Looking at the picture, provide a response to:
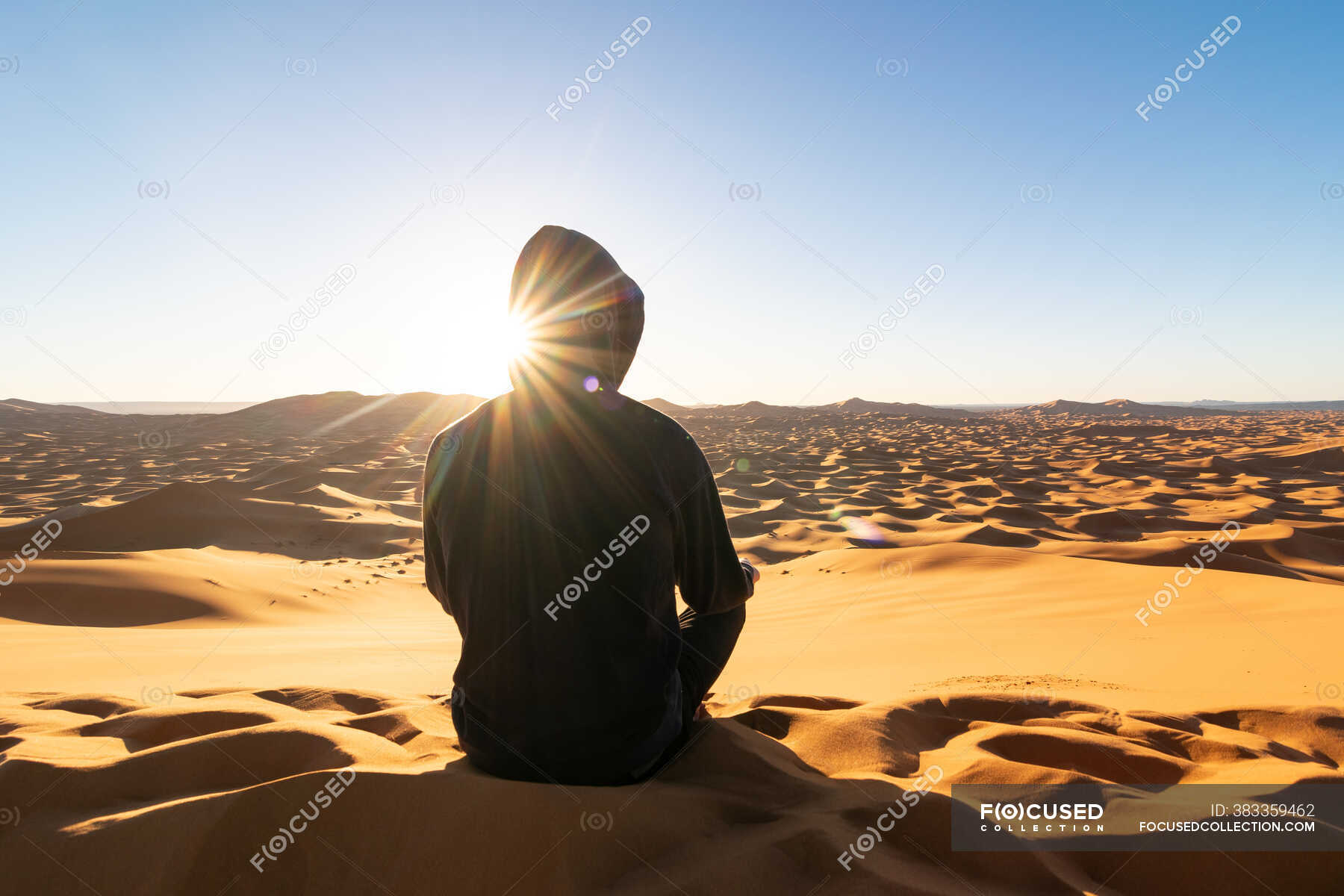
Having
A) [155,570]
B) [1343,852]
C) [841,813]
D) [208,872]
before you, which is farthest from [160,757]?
[155,570]

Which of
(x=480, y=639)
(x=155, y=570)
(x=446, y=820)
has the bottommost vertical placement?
(x=155, y=570)

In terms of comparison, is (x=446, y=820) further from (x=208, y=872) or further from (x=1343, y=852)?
(x=1343, y=852)

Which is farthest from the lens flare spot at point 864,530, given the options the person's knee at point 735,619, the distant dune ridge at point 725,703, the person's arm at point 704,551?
the person's arm at point 704,551

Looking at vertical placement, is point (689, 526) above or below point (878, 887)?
above

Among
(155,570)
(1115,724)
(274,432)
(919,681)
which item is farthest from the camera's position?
(274,432)

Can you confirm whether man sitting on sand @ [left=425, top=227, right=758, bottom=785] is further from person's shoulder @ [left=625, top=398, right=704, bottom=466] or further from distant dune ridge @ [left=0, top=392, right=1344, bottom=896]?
distant dune ridge @ [left=0, top=392, right=1344, bottom=896]

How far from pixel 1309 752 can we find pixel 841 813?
1695mm

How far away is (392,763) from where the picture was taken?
69.9 inches

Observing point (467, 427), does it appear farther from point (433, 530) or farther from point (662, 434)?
point (662, 434)

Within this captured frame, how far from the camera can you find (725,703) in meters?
2.79

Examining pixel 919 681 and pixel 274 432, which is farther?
pixel 274 432

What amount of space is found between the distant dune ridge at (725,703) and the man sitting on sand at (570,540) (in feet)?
0.36

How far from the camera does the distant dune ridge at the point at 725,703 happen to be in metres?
1.39

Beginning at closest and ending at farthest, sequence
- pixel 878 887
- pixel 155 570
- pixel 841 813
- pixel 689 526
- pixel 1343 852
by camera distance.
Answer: pixel 878 887, pixel 1343 852, pixel 841 813, pixel 689 526, pixel 155 570
